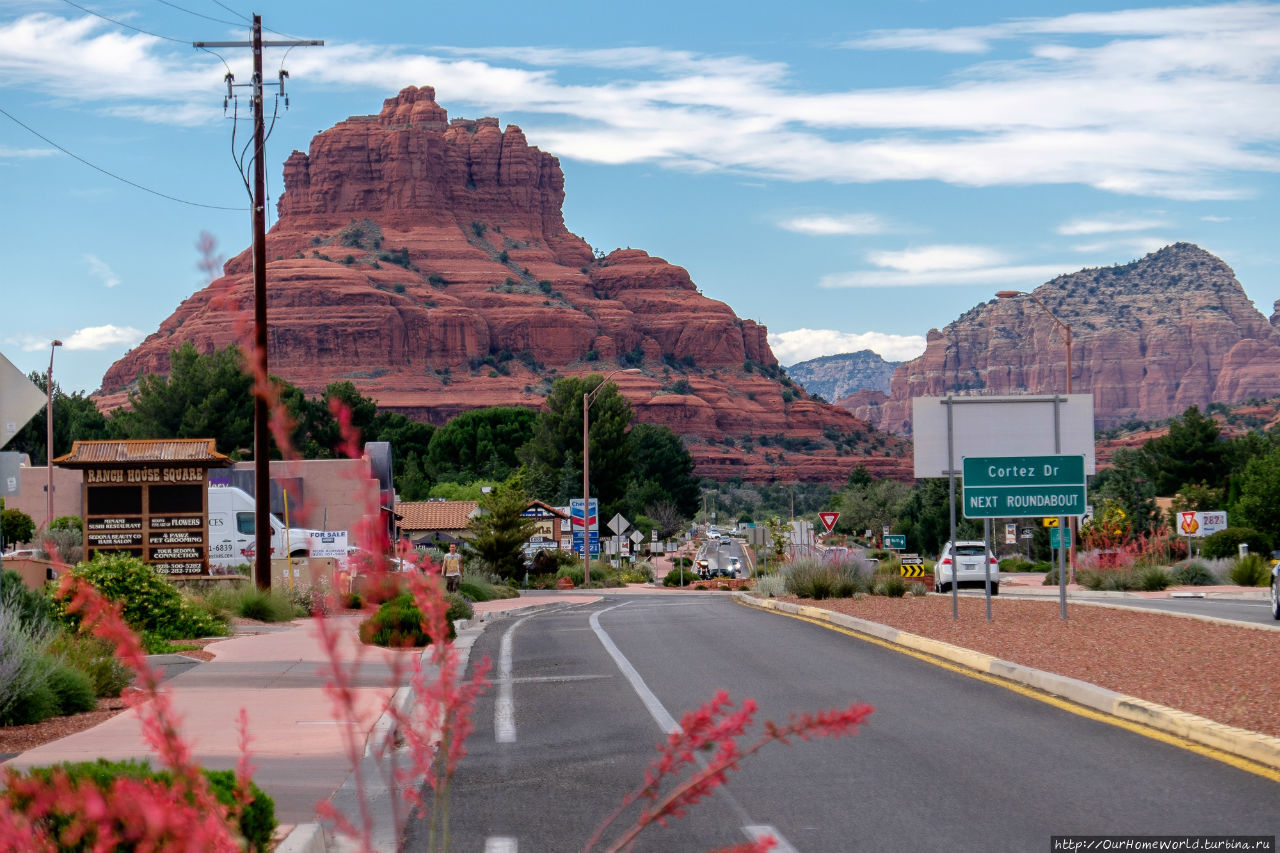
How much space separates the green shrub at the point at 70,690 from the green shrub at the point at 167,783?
21.9 feet

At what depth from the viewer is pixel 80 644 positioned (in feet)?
45.4

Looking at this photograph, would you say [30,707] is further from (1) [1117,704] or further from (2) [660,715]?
(1) [1117,704]

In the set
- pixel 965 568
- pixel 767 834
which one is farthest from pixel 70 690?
pixel 965 568

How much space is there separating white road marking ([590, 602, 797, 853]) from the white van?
14386 mm

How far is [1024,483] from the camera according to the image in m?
19.5

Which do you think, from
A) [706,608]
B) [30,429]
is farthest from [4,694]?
[30,429]

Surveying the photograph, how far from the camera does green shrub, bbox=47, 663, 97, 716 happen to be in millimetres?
11750

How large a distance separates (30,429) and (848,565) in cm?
5770

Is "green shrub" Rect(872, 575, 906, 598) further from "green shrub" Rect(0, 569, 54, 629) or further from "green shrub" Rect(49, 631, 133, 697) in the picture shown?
"green shrub" Rect(49, 631, 133, 697)

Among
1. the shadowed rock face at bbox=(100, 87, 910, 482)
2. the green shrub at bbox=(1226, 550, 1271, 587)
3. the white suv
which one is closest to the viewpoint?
the white suv

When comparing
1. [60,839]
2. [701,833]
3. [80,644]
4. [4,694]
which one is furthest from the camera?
[80,644]

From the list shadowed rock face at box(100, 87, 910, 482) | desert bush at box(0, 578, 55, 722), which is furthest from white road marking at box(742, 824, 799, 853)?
shadowed rock face at box(100, 87, 910, 482)

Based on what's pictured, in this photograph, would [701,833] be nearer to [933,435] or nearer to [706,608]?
[933,435]

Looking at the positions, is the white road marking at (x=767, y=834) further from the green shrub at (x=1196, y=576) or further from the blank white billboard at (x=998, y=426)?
the green shrub at (x=1196, y=576)
